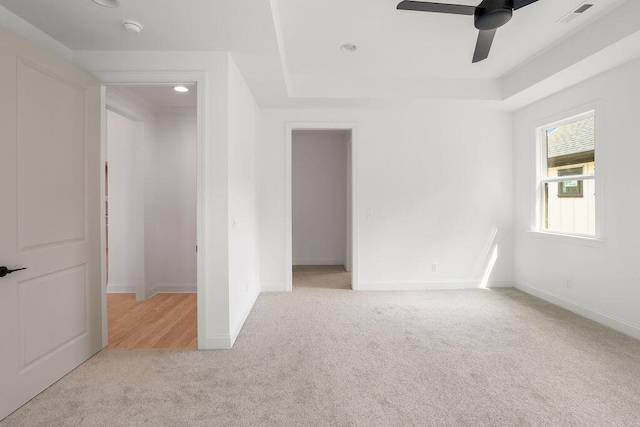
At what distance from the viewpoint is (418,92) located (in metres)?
3.92

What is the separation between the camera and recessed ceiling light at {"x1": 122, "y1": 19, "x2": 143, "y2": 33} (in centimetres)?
222

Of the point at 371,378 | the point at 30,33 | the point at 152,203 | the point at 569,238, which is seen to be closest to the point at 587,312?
the point at 569,238

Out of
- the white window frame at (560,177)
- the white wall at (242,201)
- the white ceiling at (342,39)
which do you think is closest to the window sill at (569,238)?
the white window frame at (560,177)

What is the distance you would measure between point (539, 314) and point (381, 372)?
2.25m

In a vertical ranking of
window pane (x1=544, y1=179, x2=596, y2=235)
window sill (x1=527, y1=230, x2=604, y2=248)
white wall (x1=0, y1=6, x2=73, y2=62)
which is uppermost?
white wall (x1=0, y1=6, x2=73, y2=62)

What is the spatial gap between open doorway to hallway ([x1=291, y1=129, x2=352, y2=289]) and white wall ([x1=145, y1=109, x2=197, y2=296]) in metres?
2.48

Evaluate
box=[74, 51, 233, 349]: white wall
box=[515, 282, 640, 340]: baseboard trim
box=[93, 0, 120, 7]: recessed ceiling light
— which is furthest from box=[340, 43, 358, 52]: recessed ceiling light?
box=[515, 282, 640, 340]: baseboard trim

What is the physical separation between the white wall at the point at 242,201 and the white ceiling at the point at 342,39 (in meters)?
0.30

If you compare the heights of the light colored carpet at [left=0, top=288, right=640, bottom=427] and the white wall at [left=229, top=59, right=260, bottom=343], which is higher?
the white wall at [left=229, top=59, right=260, bottom=343]

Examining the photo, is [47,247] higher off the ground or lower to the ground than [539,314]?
higher

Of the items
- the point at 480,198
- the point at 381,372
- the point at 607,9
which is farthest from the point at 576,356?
the point at 607,9

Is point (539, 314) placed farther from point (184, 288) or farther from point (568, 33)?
point (184, 288)

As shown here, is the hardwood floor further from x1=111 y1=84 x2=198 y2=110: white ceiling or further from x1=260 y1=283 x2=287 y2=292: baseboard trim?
x1=111 y1=84 x2=198 y2=110: white ceiling

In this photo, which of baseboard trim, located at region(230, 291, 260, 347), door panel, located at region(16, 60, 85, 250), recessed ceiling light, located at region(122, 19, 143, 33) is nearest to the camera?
door panel, located at region(16, 60, 85, 250)
